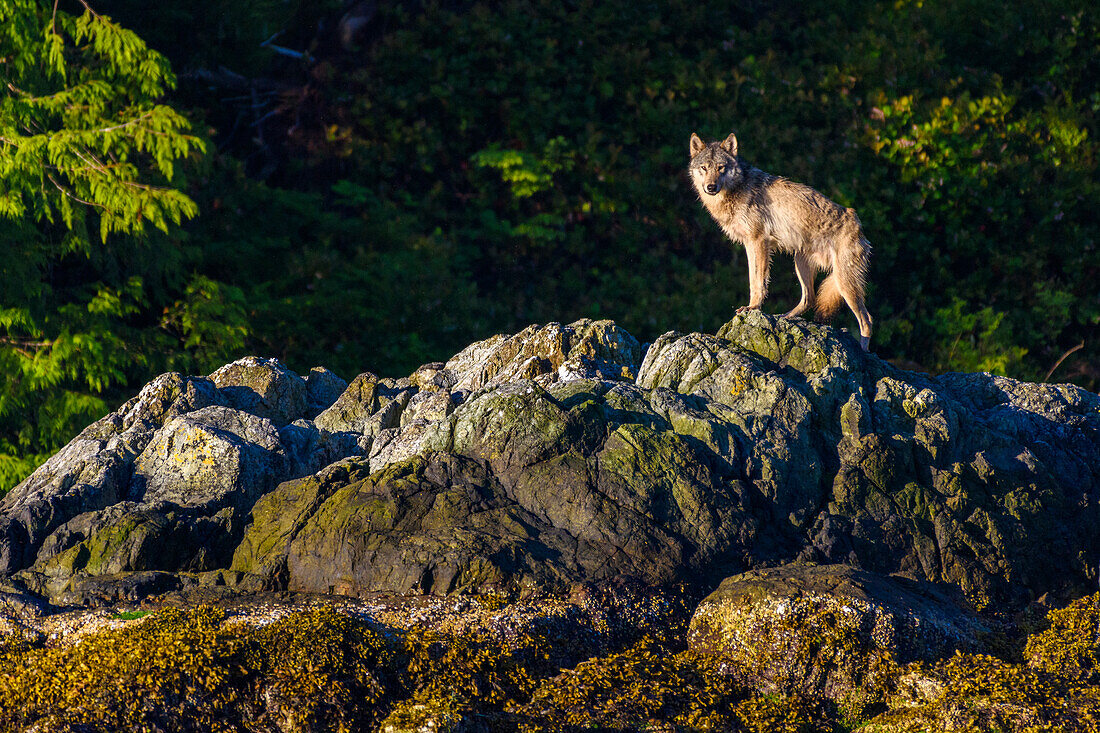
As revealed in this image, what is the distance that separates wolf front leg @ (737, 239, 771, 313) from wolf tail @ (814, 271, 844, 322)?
66 cm

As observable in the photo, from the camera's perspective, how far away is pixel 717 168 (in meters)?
9.83

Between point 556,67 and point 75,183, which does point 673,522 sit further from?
point 556,67

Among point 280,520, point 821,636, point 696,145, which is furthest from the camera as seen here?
point 696,145

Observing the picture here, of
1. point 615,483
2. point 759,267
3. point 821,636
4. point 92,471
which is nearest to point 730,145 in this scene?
point 759,267

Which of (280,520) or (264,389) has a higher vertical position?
(280,520)

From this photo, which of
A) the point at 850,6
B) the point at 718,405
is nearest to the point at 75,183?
the point at 718,405

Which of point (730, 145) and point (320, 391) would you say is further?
point (320, 391)

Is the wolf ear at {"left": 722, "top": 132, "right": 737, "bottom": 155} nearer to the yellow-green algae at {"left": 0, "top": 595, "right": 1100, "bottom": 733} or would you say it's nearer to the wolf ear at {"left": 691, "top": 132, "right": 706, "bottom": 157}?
the wolf ear at {"left": 691, "top": 132, "right": 706, "bottom": 157}

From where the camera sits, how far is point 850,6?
2173 centimetres

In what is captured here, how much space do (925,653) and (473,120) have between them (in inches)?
605

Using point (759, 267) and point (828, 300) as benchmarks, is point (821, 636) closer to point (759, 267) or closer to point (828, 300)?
point (759, 267)

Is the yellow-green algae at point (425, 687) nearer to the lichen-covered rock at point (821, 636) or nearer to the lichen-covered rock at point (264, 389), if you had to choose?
the lichen-covered rock at point (821, 636)

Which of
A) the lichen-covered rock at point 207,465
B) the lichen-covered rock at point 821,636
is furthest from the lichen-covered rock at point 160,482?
the lichen-covered rock at point 821,636

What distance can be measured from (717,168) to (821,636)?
521 centimetres
